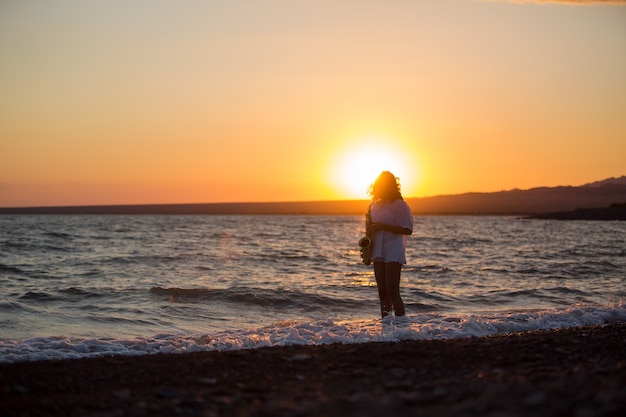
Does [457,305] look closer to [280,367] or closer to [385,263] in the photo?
[385,263]

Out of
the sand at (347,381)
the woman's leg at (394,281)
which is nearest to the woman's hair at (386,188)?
the woman's leg at (394,281)

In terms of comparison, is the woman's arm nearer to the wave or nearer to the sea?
the sea

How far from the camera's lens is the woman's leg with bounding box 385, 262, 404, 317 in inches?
372

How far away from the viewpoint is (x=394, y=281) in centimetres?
951

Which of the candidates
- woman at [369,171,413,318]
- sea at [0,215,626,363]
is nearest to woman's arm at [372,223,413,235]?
woman at [369,171,413,318]

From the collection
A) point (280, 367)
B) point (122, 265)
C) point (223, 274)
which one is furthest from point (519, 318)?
point (122, 265)

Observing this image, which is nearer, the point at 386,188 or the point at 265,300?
the point at 386,188

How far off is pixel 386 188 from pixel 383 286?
5.01 ft

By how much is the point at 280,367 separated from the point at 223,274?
498 inches

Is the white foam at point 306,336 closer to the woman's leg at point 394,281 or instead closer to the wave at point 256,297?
the woman's leg at point 394,281

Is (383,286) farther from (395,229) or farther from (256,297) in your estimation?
(256,297)

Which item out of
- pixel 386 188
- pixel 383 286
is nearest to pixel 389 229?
pixel 386 188

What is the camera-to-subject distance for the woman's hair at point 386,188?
31.0 ft

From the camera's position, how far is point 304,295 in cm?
1455
